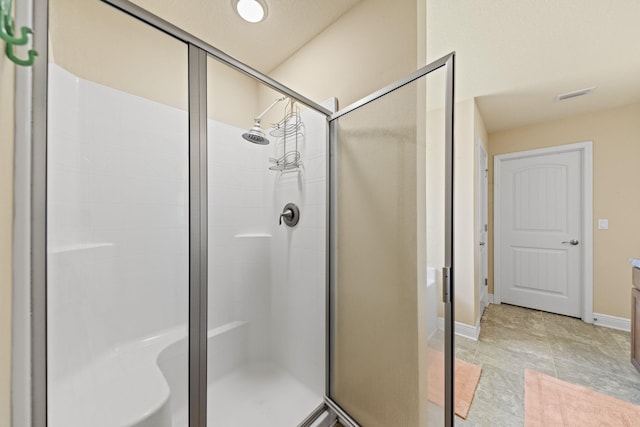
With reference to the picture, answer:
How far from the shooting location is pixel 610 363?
1971 mm

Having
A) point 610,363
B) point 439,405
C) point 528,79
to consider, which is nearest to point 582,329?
point 610,363

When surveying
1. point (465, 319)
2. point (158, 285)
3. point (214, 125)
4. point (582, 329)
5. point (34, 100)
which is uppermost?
point (214, 125)

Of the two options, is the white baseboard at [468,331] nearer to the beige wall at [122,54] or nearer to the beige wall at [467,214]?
the beige wall at [467,214]

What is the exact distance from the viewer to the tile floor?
155 cm

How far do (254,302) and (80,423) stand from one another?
1.02 meters

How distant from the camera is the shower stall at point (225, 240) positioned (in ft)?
2.90

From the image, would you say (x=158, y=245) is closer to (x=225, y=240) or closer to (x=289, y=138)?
(x=225, y=240)

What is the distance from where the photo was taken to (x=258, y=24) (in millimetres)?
1536

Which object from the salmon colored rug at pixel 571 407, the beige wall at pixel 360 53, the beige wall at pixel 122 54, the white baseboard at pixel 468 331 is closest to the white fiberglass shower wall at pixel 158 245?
the beige wall at pixel 122 54

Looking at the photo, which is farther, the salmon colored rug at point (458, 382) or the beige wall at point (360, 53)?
the beige wall at point (360, 53)

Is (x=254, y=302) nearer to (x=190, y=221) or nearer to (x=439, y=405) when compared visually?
(x=190, y=221)

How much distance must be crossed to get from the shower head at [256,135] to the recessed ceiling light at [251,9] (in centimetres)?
59

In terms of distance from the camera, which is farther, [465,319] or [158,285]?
[465,319]

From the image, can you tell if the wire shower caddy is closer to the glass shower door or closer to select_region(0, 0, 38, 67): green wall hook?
the glass shower door
